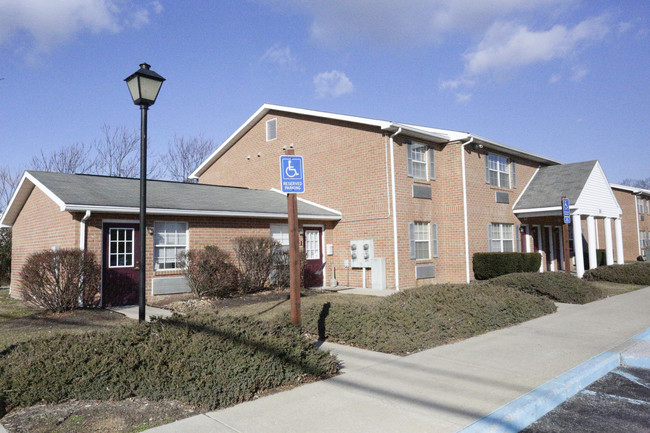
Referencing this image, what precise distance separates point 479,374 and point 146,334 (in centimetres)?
418

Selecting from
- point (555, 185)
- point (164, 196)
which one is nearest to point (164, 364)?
point (164, 196)

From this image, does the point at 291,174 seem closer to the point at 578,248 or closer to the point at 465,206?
the point at 465,206

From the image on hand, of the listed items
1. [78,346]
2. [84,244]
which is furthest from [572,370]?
[84,244]

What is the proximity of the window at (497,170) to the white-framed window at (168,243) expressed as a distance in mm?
12154

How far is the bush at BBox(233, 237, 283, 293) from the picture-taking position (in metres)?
14.5

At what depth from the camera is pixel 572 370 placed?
6184 millimetres

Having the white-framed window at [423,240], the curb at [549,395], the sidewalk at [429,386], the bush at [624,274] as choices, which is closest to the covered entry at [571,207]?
the bush at [624,274]

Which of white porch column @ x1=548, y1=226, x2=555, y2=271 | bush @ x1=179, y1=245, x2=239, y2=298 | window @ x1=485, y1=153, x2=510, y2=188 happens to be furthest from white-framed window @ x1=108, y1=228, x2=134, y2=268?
white porch column @ x1=548, y1=226, x2=555, y2=271

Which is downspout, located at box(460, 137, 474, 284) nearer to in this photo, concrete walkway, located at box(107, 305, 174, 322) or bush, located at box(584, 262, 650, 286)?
bush, located at box(584, 262, 650, 286)

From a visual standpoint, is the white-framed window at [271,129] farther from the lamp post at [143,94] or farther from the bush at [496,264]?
the lamp post at [143,94]

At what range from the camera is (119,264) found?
12734 millimetres

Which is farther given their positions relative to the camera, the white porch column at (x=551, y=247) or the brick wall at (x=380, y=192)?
the white porch column at (x=551, y=247)

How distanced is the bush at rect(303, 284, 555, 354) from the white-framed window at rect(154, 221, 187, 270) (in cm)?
587

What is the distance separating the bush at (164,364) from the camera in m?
5.09
